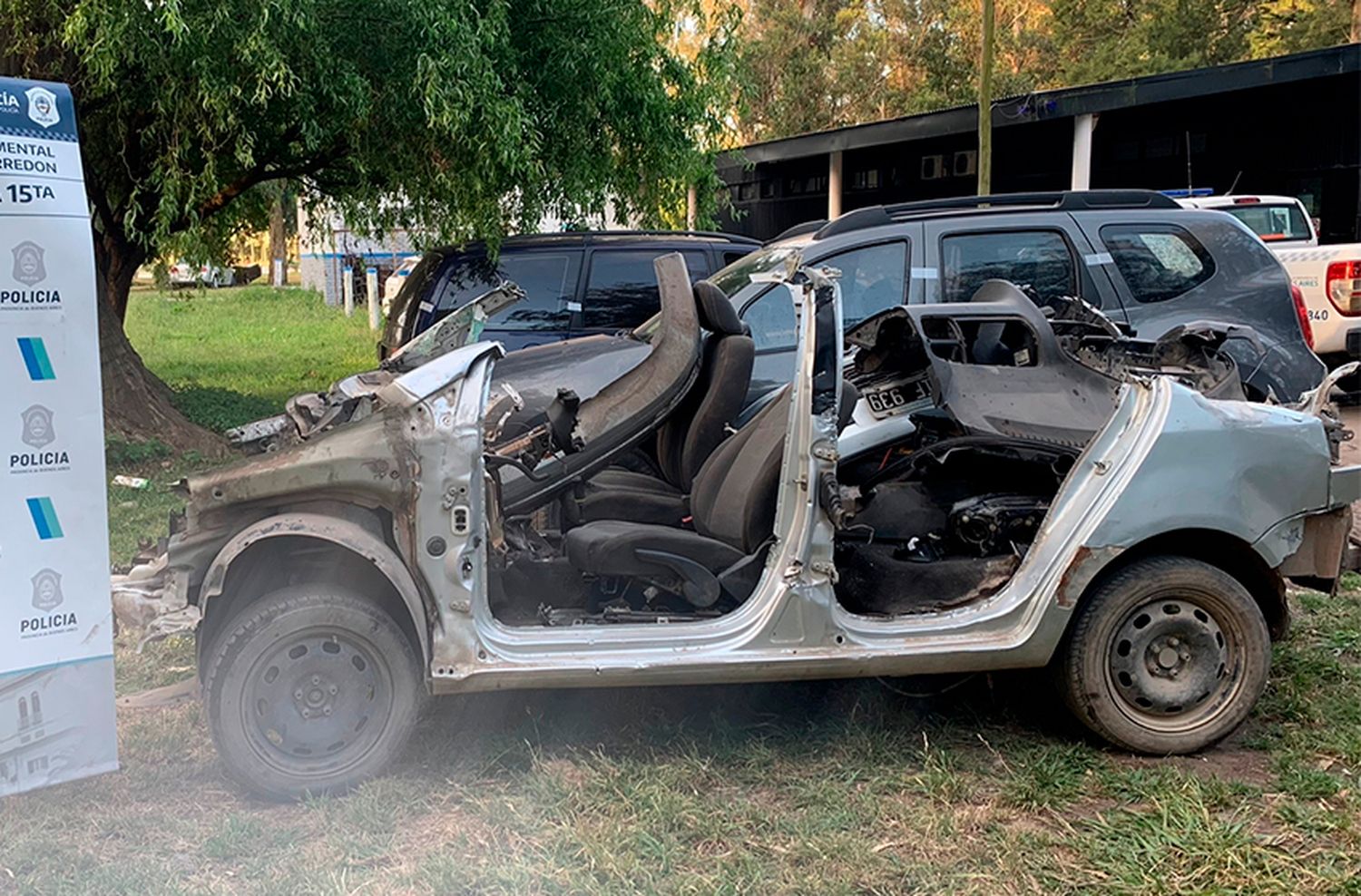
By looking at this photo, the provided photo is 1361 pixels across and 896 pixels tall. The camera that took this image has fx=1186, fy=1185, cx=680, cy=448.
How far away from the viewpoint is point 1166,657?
4.27 meters

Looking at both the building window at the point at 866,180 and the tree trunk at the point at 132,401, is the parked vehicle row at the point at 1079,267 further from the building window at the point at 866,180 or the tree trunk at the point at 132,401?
the building window at the point at 866,180

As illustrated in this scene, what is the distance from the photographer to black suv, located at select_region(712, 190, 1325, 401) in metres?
7.22

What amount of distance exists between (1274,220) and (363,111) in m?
11.2

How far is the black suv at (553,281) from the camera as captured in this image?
8734mm

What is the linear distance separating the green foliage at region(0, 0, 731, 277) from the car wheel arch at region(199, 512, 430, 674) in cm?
434

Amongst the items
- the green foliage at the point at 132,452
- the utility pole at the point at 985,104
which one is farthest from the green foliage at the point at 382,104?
the utility pole at the point at 985,104

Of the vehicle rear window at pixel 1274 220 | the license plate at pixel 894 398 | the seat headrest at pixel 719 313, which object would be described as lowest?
the license plate at pixel 894 398

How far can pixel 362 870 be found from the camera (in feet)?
11.4

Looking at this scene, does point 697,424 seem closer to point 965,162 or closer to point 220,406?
point 220,406

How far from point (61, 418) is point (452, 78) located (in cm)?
503

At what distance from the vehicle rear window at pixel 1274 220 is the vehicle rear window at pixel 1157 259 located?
7727 millimetres

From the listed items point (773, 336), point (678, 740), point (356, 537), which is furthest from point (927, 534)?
point (773, 336)

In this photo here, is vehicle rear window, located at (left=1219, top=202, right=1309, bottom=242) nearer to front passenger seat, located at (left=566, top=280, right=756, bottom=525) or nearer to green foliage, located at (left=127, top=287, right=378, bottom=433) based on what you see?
green foliage, located at (left=127, top=287, right=378, bottom=433)

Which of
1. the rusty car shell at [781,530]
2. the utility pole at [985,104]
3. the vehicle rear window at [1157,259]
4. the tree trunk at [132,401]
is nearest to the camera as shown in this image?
the rusty car shell at [781,530]
